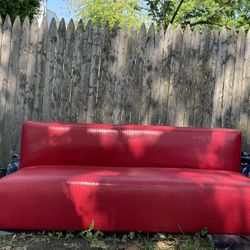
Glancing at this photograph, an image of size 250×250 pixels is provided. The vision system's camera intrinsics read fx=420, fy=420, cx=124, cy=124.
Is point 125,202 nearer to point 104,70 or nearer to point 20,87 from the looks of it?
point 104,70

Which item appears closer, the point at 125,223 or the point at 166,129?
the point at 125,223

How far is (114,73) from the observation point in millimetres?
4734

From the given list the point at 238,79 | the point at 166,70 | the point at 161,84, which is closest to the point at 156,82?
the point at 161,84

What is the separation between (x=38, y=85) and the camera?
187 inches

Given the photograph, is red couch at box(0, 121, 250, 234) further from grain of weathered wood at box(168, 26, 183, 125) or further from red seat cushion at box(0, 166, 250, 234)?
grain of weathered wood at box(168, 26, 183, 125)

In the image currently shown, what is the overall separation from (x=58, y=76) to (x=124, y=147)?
4.37 feet

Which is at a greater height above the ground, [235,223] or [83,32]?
[83,32]

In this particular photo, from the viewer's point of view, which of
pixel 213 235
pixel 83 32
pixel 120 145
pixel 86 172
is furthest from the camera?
pixel 83 32

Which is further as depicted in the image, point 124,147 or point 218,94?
point 218,94

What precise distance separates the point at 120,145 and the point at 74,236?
1.04 metres

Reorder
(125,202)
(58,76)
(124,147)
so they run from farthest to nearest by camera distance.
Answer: (58,76)
(124,147)
(125,202)

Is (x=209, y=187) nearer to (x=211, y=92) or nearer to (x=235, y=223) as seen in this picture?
(x=235, y=223)

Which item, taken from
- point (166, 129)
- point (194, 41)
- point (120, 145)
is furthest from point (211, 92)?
point (120, 145)

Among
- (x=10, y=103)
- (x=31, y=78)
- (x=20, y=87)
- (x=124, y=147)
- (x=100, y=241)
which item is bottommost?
(x=100, y=241)
